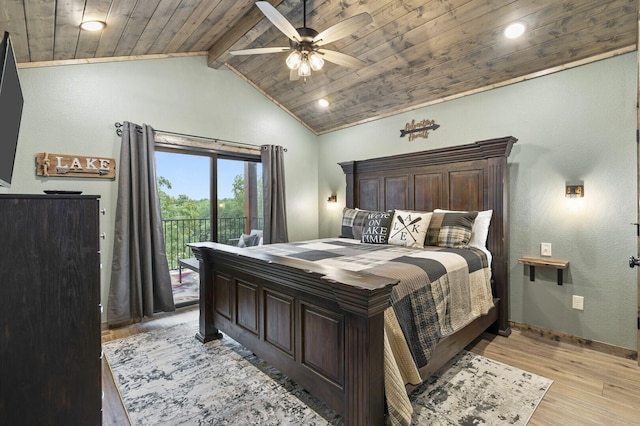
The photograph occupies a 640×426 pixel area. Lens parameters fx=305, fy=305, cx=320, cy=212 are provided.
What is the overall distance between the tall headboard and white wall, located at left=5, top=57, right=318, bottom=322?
1556mm

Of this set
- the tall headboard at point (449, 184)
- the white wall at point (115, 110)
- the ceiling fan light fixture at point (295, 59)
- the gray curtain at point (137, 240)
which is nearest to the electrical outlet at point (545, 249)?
the tall headboard at point (449, 184)

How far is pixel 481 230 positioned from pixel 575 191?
0.82 metres

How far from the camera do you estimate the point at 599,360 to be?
2484 mm

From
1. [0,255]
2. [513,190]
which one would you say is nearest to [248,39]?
[0,255]

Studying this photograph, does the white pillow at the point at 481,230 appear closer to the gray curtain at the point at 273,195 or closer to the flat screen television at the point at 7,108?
the gray curtain at the point at 273,195

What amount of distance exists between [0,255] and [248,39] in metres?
2.98

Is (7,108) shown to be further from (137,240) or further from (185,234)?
(185,234)

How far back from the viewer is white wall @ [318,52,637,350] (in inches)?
99.3

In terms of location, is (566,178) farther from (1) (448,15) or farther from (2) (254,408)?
(2) (254,408)

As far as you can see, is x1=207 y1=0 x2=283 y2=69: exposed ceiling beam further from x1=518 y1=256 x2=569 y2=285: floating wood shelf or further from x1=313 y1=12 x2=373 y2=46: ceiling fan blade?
x1=518 y1=256 x2=569 y2=285: floating wood shelf

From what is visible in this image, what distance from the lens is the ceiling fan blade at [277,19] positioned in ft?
6.49

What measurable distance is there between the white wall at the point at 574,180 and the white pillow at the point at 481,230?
10.6 inches

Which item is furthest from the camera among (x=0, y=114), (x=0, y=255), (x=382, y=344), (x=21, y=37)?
(x=21, y=37)

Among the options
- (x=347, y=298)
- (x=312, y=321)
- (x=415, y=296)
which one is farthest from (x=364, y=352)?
(x=415, y=296)
